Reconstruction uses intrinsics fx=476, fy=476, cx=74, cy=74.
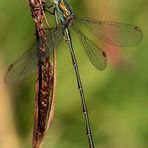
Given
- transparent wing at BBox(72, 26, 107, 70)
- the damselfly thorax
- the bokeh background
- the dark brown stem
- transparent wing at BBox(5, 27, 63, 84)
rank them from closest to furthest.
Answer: the dark brown stem < transparent wing at BBox(5, 27, 63, 84) < the damselfly thorax < transparent wing at BBox(72, 26, 107, 70) < the bokeh background

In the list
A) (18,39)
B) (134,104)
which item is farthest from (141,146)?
(18,39)

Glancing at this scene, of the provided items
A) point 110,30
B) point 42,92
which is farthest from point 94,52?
point 42,92

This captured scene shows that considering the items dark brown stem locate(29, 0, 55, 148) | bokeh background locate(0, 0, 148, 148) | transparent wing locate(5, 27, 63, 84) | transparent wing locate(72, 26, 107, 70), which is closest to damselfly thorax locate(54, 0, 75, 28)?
transparent wing locate(5, 27, 63, 84)

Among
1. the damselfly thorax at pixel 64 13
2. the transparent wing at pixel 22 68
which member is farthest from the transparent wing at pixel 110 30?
the transparent wing at pixel 22 68

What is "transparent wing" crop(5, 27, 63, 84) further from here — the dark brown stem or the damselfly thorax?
the dark brown stem

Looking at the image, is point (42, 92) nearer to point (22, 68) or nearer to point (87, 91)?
point (22, 68)

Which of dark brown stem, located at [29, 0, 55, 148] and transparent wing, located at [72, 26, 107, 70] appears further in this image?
transparent wing, located at [72, 26, 107, 70]

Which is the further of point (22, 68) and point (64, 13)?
point (64, 13)

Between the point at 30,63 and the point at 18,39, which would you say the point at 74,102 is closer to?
the point at 18,39
